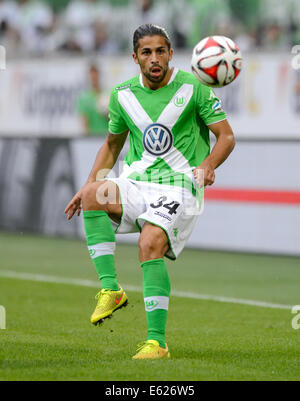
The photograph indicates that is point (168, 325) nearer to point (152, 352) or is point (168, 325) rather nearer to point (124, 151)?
point (152, 352)

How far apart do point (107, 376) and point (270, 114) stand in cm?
1082

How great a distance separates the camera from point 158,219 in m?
6.29

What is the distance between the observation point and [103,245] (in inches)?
260

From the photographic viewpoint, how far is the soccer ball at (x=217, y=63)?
662 cm

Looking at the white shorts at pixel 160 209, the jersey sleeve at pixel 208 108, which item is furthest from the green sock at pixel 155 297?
the jersey sleeve at pixel 208 108

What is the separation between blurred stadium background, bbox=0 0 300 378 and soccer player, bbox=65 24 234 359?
10.5ft

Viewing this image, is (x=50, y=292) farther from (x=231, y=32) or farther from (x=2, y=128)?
(x=2, y=128)

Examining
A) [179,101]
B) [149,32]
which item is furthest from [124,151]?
[149,32]

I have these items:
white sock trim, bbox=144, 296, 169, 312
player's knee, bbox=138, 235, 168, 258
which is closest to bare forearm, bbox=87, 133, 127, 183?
player's knee, bbox=138, 235, 168, 258

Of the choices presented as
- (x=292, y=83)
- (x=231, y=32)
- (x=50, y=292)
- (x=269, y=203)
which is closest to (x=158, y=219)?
(x=50, y=292)

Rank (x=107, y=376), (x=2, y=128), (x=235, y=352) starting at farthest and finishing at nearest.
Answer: (x=2, y=128) < (x=235, y=352) < (x=107, y=376)

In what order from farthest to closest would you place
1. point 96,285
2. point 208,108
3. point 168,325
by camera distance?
point 96,285 → point 168,325 → point 208,108

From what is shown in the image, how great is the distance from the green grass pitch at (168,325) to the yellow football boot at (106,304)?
254 millimetres

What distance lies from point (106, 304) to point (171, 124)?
129cm
